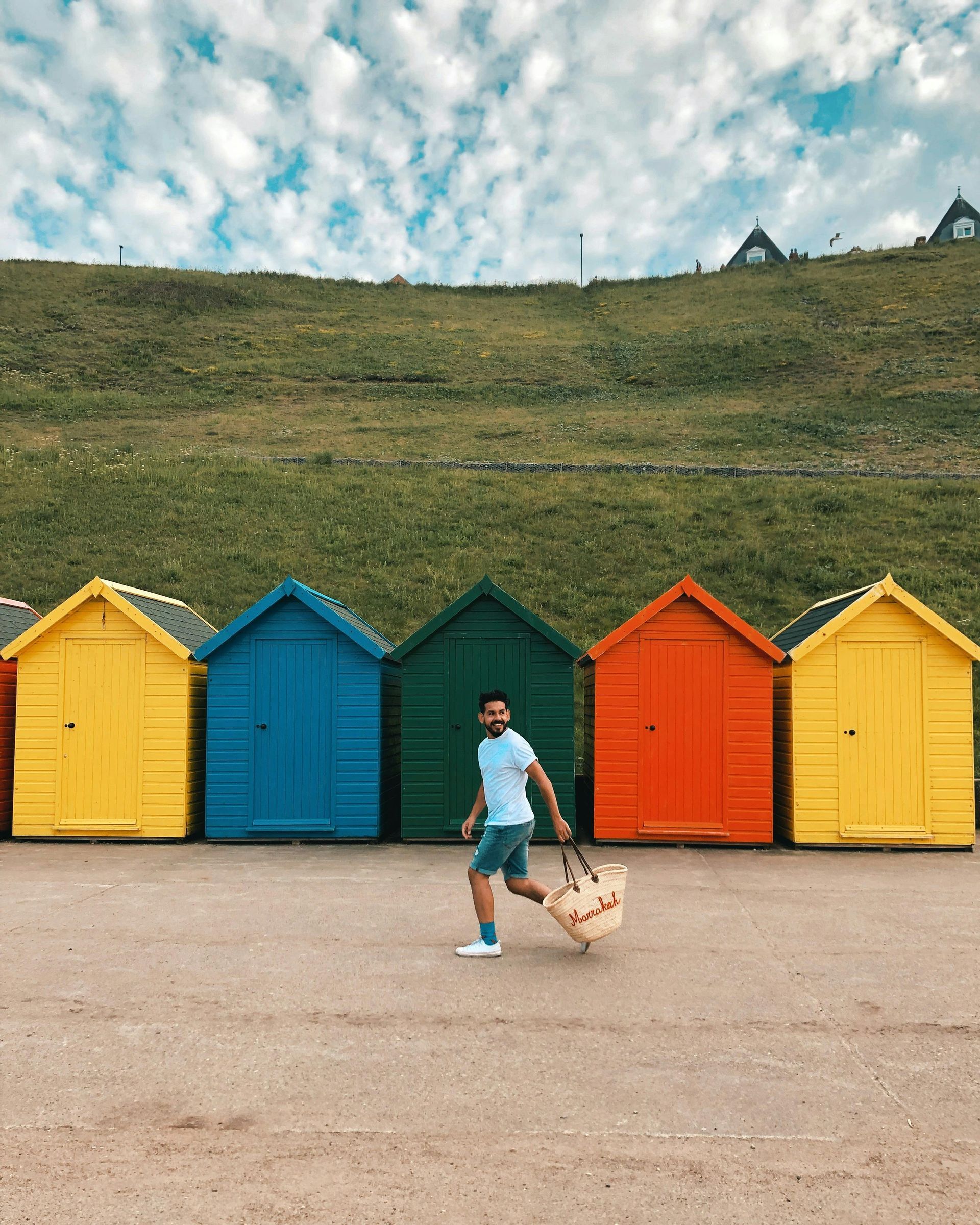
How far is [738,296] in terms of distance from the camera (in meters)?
58.8

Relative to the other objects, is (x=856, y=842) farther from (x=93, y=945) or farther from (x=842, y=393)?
(x=842, y=393)

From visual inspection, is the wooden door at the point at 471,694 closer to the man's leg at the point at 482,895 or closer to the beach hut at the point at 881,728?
the beach hut at the point at 881,728

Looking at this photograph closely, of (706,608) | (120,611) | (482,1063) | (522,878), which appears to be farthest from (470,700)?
(482,1063)

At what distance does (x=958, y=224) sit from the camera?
7181 cm

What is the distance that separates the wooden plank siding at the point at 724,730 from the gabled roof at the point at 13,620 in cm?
712

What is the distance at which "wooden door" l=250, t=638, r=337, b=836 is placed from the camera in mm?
10312

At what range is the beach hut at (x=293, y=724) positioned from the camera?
33.8 ft

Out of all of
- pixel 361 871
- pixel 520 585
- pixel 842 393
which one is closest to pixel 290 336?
pixel 842 393

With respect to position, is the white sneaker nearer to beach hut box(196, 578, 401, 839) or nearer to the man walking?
the man walking

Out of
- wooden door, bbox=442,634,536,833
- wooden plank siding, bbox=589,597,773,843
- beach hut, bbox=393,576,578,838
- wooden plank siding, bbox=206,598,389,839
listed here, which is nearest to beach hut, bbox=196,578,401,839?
wooden plank siding, bbox=206,598,389,839

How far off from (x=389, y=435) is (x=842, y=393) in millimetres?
19927

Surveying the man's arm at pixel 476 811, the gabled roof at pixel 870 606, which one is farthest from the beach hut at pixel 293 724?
the gabled roof at pixel 870 606

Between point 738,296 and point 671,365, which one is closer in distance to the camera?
point 671,365

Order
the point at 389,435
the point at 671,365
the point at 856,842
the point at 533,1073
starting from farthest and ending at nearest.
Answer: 1. the point at 671,365
2. the point at 389,435
3. the point at 856,842
4. the point at 533,1073
